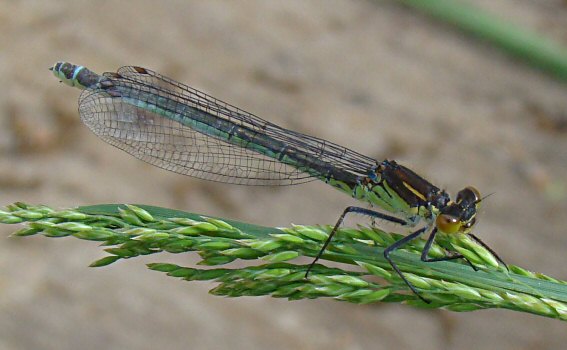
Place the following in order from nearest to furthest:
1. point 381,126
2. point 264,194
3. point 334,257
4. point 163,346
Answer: point 334,257 → point 163,346 → point 264,194 → point 381,126

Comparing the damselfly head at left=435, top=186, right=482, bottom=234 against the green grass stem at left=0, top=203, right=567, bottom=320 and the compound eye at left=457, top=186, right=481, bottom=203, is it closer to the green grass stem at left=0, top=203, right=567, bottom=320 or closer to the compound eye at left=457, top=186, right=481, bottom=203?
the compound eye at left=457, top=186, right=481, bottom=203

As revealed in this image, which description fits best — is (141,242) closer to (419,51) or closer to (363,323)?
(363,323)

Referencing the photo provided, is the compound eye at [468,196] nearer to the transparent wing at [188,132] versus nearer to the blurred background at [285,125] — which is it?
the transparent wing at [188,132]

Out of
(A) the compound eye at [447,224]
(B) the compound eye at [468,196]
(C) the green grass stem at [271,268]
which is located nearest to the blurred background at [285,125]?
(B) the compound eye at [468,196]

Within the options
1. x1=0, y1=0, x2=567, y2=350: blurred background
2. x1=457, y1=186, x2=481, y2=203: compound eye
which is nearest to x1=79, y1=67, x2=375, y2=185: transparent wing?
x1=457, y1=186, x2=481, y2=203: compound eye

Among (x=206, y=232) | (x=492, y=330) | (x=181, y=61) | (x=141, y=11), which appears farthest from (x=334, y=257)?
(x=141, y=11)

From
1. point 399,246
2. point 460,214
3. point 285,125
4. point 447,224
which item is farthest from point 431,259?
point 285,125

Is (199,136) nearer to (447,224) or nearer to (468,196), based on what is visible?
(468,196)
